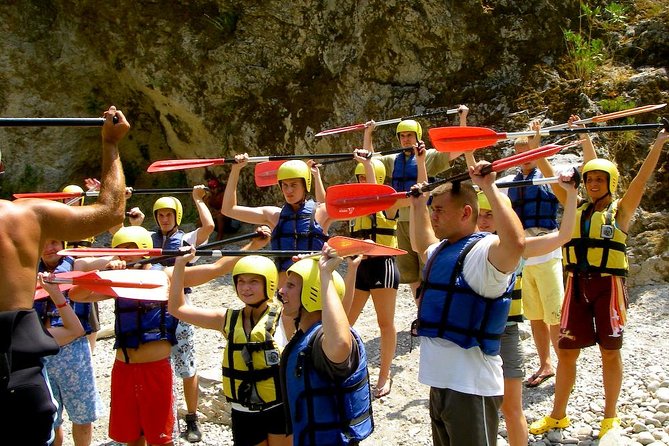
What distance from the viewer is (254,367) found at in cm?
376

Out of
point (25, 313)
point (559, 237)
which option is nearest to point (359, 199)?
point (559, 237)

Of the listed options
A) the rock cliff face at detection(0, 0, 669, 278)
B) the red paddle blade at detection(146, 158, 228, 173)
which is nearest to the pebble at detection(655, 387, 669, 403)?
the rock cliff face at detection(0, 0, 669, 278)

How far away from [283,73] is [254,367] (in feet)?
23.6

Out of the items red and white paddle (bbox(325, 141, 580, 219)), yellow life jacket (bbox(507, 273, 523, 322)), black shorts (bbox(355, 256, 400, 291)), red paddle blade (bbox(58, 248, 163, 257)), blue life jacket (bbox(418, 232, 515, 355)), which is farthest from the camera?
black shorts (bbox(355, 256, 400, 291))

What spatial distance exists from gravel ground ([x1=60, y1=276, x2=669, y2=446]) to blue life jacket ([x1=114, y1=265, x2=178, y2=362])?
1.25 meters

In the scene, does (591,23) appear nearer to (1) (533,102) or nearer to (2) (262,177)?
(1) (533,102)

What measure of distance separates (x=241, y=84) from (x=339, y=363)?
8.01 m

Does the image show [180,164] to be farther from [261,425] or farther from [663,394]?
[663,394]

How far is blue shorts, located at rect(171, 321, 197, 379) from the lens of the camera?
5.29m

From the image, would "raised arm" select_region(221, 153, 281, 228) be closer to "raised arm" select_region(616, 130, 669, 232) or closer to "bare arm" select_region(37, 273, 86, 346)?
"bare arm" select_region(37, 273, 86, 346)

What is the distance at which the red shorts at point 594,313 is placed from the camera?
455cm

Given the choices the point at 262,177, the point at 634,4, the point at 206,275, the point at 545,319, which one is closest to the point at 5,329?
the point at 206,275

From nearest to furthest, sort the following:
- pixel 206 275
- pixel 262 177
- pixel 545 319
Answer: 1. pixel 206 275
2. pixel 545 319
3. pixel 262 177

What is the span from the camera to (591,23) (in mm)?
9133
